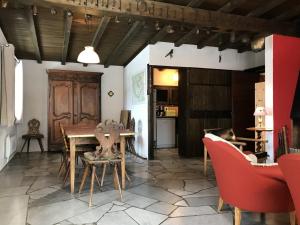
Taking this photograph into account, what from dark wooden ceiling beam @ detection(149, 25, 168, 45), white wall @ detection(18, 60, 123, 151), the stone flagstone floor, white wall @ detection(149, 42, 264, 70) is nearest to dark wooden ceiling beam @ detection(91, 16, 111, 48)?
dark wooden ceiling beam @ detection(149, 25, 168, 45)

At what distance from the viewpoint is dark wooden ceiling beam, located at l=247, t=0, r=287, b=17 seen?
152 inches

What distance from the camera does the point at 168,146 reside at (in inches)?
308

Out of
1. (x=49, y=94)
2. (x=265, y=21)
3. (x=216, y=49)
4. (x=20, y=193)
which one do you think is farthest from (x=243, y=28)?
(x=49, y=94)

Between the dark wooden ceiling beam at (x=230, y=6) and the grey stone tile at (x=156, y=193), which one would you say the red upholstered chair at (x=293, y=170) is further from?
the dark wooden ceiling beam at (x=230, y=6)

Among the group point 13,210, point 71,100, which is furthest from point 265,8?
point 71,100

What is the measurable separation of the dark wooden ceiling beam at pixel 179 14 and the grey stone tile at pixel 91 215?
2.62 metres

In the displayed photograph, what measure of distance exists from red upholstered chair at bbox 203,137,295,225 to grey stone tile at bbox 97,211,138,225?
41.2 inches

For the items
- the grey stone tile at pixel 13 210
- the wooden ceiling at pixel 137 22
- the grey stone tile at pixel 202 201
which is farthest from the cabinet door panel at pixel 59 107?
the grey stone tile at pixel 202 201

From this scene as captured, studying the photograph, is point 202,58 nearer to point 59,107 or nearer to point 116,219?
point 59,107

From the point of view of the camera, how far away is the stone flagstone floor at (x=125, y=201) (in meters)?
2.58

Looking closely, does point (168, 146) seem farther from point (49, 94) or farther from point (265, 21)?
point (265, 21)

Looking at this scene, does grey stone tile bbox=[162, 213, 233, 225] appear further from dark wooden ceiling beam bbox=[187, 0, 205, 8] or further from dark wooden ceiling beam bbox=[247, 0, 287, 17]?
dark wooden ceiling beam bbox=[247, 0, 287, 17]

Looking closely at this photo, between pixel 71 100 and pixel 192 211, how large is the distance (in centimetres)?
537

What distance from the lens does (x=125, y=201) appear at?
3.12 meters
